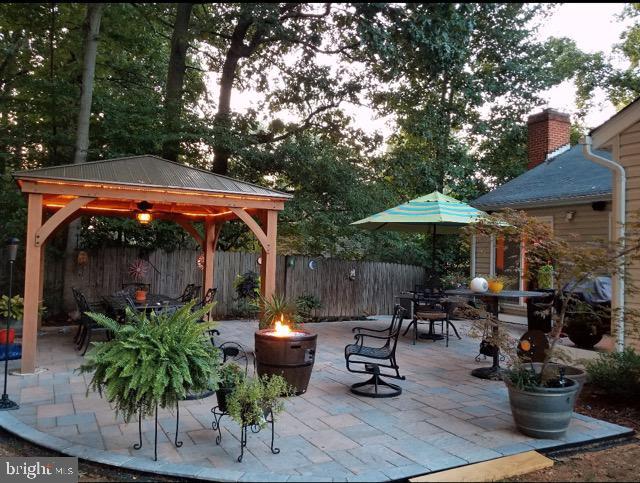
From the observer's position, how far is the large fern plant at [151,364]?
128 inches

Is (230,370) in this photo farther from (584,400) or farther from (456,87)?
(456,87)

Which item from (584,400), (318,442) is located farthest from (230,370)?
(584,400)

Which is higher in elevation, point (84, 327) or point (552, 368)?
point (552, 368)

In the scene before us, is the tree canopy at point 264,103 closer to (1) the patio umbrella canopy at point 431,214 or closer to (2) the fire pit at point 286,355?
(1) the patio umbrella canopy at point 431,214

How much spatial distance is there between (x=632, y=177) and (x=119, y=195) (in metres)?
6.50

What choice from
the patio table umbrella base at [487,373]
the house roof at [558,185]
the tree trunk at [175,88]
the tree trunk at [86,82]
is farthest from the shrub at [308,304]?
the tree trunk at [86,82]

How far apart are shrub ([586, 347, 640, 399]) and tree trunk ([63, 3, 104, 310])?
8813 mm

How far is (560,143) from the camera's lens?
42.9 ft

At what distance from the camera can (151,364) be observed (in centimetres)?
332

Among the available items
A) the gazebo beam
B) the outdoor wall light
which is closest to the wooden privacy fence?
the outdoor wall light

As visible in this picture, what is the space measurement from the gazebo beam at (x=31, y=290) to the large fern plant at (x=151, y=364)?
2.65 m

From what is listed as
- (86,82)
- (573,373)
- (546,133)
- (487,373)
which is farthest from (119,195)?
(546,133)

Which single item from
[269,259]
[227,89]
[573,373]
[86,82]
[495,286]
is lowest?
[573,373]

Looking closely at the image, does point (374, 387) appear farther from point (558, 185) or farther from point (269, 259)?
point (558, 185)
